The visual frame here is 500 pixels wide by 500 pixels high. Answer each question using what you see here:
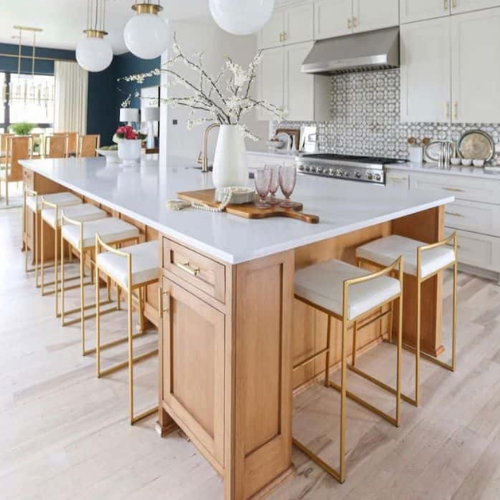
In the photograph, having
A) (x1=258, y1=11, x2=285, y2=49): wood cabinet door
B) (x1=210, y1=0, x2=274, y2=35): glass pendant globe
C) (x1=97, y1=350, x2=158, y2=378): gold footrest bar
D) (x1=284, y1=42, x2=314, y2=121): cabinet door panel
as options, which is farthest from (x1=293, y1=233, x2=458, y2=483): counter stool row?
(x1=258, y1=11, x2=285, y2=49): wood cabinet door

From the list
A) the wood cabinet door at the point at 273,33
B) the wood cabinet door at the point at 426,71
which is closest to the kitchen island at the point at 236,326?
the wood cabinet door at the point at 426,71

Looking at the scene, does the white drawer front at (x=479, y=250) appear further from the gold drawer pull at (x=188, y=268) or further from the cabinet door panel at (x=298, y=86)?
the gold drawer pull at (x=188, y=268)

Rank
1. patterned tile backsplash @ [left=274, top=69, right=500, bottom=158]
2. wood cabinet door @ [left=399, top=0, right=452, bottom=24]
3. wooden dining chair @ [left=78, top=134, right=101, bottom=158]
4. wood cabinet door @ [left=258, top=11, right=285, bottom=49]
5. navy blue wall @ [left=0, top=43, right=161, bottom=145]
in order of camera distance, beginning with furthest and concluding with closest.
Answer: navy blue wall @ [left=0, top=43, right=161, bottom=145], wooden dining chair @ [left=78, top=134, right=101, bottom=158], wood cabinet door @ [left=258, top=11, right=285, bottom=49], patterned tile backsplash @ [left=274, top=69, right=500, bottom=158], wood cabinet door @ [left=399, top=0, right=452, bottom=24]

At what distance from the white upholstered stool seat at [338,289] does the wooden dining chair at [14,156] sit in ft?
18.9

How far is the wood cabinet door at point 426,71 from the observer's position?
4.00 metres

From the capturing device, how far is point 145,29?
3.09 meters

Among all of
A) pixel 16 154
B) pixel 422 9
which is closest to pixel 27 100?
pixel 16 154

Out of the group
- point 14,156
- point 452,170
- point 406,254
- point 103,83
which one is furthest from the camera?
point 103,83

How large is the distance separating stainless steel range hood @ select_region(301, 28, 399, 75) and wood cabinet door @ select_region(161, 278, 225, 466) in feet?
11.8

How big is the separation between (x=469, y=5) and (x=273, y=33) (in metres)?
2.45

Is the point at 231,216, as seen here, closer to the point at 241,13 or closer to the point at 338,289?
the point at 338,289

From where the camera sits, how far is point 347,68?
4.68m

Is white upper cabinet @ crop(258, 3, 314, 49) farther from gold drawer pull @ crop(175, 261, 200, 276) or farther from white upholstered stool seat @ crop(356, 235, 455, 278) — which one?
gold drawer pull @ crop(175, 261, 200, 276)

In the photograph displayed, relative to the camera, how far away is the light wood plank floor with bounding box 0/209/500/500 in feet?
5.13
